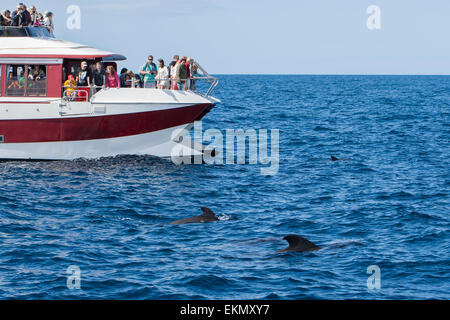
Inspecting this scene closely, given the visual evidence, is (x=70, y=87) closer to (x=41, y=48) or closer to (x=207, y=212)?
(x=41, y=48)

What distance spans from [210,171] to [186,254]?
1206 centimetres

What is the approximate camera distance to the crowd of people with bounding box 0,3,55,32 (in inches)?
1131

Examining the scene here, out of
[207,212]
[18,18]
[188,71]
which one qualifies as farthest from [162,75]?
[207,212]

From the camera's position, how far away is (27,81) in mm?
27219

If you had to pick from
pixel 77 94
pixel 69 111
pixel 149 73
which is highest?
pixel 149 73

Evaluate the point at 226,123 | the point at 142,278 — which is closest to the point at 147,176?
the point at 142,278

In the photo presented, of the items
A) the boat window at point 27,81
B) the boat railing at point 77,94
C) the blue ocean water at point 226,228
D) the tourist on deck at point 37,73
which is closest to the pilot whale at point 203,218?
the blue ocean water at point 226,228

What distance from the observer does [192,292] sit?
13.2 meters

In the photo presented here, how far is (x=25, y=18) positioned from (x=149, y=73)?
6100 mm

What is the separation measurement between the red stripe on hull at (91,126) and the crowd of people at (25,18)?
496cm
